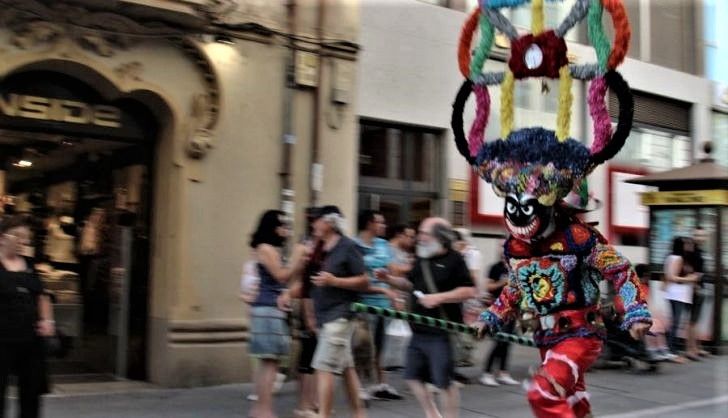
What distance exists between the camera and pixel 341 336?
5.87m

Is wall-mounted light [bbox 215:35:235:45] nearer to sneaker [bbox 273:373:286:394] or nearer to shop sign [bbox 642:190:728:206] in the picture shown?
sneaker [bbox 273:373:286:394]

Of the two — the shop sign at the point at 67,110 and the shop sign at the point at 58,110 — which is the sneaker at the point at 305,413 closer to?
the shop sign at the point at 67,110

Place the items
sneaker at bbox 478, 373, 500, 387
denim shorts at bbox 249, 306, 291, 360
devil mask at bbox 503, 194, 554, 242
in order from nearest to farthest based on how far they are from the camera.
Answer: devil mask at bbox 503, 194, 554, 242 < denim shorts at bbox 249, 306, 291, 360 < sneaker at bbox 478, 373, 500, 387

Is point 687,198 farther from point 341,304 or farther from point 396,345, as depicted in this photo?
point 341,304

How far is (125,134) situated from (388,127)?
141 inches

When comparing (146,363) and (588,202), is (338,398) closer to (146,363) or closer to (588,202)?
(146,363)

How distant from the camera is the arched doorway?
305 inches

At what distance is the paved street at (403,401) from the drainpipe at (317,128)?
2196 millimetres

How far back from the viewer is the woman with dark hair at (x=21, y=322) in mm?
4926

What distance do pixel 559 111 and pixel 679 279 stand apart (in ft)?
22.0

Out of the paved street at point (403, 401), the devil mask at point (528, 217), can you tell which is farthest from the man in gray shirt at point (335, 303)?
the devil mask at point (528, 217)

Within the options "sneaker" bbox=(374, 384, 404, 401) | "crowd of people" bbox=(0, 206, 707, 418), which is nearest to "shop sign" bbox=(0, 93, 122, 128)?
"crowd of people" bbox=(0, 206, 707, 418)

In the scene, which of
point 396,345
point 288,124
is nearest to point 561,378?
point 396,345

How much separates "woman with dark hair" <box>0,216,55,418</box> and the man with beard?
253cm
